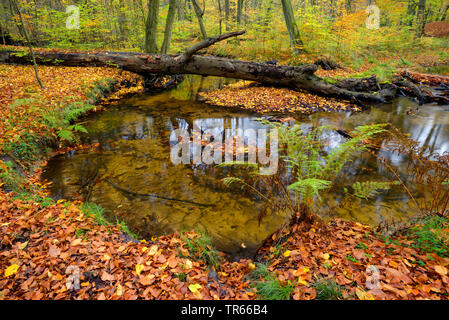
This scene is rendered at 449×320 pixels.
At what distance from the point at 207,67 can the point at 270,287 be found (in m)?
10.3

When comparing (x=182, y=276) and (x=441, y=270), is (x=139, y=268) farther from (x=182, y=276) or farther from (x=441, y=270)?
(x=441, y=270)

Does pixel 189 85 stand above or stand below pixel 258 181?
above

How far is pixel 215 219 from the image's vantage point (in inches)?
151

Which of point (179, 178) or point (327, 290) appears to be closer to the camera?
point (327, 290)

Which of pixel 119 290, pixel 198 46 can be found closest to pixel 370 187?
pixel 119 290

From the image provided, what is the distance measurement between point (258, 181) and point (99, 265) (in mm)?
3213

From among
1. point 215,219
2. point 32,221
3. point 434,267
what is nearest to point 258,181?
point 215,219

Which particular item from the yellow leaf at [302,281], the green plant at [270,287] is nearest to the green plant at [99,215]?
the green plant at [270,287]

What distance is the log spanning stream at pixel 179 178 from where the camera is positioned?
3723 mm

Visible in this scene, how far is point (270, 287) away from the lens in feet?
7.29

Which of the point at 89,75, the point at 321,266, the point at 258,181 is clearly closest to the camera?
the point at 321,266

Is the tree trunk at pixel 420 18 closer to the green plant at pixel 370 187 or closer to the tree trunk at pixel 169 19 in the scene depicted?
the tree trunk at pixel 169 19

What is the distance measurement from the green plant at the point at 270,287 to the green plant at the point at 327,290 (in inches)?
9.7
